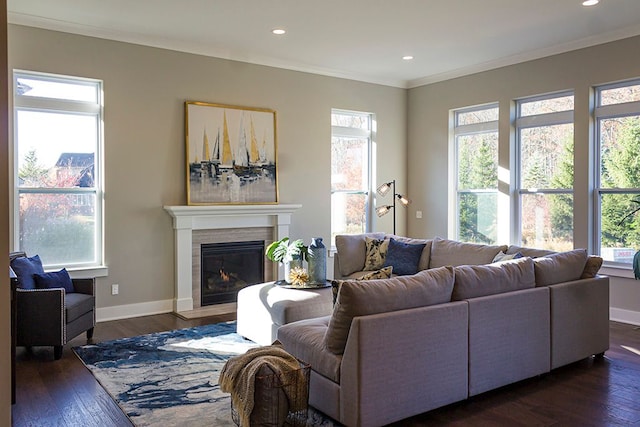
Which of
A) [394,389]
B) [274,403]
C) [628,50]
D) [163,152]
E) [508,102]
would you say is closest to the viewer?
[274,403]

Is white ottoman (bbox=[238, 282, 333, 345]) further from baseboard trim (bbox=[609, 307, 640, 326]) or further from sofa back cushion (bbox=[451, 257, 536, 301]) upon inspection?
baseboard trim (bbox=[609, 307, 640, 326])

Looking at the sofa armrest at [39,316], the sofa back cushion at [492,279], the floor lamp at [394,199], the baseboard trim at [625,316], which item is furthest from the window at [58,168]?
the baseboard trim at [625,316]

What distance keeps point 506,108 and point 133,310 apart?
16.5ft

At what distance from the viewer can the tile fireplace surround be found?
586 centimetres

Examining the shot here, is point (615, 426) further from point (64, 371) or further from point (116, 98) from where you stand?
point (116, 98)

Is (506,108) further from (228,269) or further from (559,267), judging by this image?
(228,269)

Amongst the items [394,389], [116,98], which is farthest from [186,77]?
[394,389]

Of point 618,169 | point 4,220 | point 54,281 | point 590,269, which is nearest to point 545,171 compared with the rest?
point 618,169

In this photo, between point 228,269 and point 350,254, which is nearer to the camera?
point 350,254

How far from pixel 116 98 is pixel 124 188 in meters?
0.94

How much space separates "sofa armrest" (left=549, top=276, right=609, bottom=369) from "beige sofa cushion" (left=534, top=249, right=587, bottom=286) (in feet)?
0.16

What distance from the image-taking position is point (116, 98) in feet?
18.0

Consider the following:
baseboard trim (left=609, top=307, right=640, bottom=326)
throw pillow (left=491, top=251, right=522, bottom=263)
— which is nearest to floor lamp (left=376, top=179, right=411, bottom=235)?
throw pillow (left=491, top=251, right=522, bottom=263)

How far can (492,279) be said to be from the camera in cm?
348
